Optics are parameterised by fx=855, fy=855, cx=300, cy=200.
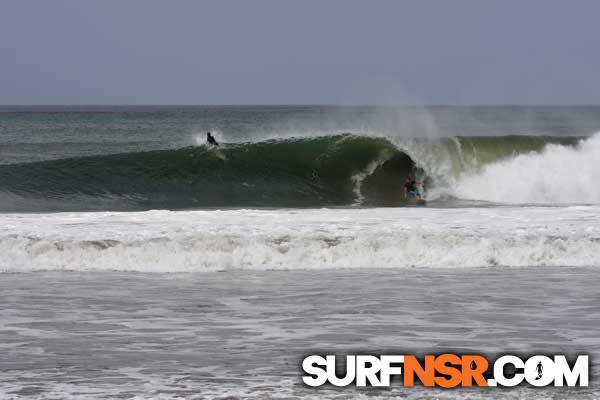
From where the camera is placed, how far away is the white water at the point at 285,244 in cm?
1112

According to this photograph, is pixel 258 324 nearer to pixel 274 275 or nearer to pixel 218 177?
pixel 274 275

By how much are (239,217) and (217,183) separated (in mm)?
8475

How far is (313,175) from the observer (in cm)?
2278

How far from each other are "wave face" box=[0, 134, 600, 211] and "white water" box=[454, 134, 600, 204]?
0.03 metres

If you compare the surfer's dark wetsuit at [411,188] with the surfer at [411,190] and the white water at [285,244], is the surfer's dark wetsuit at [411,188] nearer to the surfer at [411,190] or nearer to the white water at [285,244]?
the surfer at [411,190]

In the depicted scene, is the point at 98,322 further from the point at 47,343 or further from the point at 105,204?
the point at 105,204

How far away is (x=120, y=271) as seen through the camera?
10.7 meters

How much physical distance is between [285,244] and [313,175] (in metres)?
11.4

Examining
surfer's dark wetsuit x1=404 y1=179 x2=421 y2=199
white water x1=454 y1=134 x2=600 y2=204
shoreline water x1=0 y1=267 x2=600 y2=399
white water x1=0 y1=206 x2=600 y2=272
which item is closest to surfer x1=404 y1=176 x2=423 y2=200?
surfer's dark wetsuit x1=404 y1=179 x2=421 y2=199

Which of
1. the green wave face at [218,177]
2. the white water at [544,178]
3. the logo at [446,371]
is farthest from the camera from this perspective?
the white water at [544,178]

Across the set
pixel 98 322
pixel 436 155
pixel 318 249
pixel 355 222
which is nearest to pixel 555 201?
pixel 436 155

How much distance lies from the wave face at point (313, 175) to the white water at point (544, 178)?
3 cm

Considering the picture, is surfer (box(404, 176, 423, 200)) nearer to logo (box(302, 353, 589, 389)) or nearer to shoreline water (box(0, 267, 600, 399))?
shoreline water (box(0, 267, 600, 399))

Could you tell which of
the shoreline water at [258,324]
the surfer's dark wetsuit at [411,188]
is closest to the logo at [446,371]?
the shoreline water at [258,324]
